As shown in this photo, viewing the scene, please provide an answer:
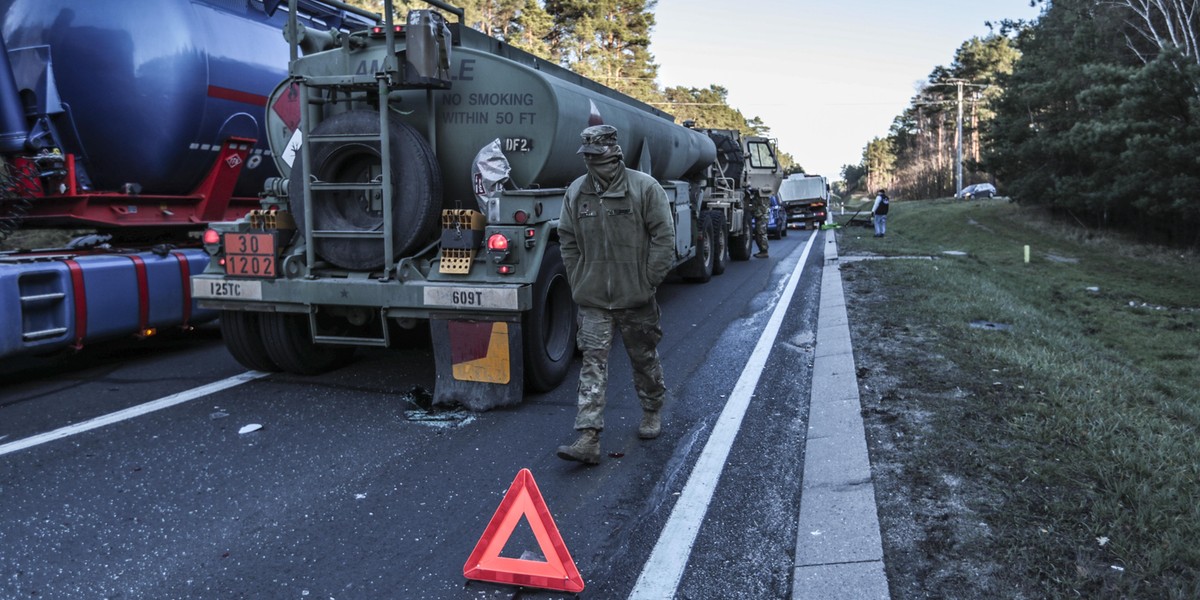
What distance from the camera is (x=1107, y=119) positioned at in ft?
71.5

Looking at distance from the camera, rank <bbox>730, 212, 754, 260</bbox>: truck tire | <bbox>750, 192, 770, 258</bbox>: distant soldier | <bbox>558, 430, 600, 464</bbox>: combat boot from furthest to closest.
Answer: <bbox>750, 192, 770, 258</bbox>: distant soldier
<bbox>730, 212, 754, 260</bbox>: truck tire
<bbox>558, 430, 600, 464</bbox>: combat boot

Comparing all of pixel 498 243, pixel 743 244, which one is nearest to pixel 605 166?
pixel 498 243

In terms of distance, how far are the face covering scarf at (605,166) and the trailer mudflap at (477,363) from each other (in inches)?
54.0

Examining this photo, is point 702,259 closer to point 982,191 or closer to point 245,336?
point 245,336

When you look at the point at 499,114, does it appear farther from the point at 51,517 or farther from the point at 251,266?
the point at 51,517

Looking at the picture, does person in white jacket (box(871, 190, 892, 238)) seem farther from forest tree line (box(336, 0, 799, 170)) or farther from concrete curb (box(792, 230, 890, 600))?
concrete curb (box(792, 230, 890, 600))

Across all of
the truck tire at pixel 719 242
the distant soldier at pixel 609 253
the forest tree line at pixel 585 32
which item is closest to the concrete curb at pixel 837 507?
the distant soldier at pixel 609 253

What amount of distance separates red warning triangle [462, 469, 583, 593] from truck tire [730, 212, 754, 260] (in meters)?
14.8

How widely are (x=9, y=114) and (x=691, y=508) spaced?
259 inches

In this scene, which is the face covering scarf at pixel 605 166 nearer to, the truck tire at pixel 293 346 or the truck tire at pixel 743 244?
the truck tire at pixel 293 346

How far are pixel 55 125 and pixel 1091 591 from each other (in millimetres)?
8126

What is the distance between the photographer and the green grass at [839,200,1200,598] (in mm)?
3354

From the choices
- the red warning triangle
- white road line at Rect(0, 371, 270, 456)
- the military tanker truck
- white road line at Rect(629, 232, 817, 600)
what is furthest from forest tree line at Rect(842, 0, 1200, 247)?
the red warning triangle

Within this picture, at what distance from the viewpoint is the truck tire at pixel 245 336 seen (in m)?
6.81
